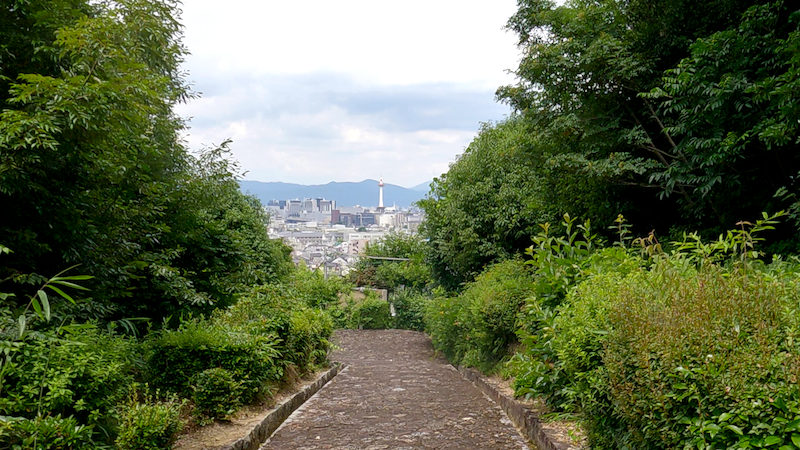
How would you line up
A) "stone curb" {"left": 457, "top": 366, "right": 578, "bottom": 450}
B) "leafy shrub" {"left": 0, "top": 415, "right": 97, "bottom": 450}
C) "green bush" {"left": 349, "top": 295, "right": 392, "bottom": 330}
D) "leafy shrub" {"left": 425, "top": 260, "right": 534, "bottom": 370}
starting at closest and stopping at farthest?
"leafy shrub" {"left": 0, "top": 415, "right": 97, "bottom": 450}
"stone curb" {"left": 457, "top": 366, "right": 578, "bottom": 450}
"leafy shrub" {"left": 425, "top": 260, "right": 534, "bottom": 370}
"green bush" {"left": 349, "top": 295, "right": 392, "bottom": 330}

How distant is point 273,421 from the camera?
521cm

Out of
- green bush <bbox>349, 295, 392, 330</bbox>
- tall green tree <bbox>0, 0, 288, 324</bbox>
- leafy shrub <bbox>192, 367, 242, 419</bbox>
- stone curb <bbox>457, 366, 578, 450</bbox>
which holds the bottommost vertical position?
green bush <bbox>349, 295, 392, 330</bbox>

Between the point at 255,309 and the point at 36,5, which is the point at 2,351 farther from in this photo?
the point at 255,309

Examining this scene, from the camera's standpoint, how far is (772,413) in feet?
6.81

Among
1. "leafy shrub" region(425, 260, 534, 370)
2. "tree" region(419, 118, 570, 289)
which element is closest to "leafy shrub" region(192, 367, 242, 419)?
"leafy shrub" region(425, 260, 534, 370)

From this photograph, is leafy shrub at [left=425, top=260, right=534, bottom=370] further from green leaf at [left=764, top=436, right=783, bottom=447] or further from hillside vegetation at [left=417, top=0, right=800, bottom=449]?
green leaf at [left=764, top=436, right=783, bottom=447]

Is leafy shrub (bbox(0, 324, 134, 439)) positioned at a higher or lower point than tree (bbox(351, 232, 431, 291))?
higher

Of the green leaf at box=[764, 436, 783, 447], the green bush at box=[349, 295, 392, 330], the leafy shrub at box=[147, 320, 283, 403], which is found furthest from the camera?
the green bush at box=[349, 295, 392, 330]

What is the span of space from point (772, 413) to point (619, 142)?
6.40 metres

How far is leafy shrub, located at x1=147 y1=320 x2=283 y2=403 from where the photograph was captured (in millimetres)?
4848

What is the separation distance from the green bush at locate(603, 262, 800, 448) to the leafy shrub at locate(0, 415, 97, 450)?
111 inches

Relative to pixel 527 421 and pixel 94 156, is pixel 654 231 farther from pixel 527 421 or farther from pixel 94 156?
pixel 94 156

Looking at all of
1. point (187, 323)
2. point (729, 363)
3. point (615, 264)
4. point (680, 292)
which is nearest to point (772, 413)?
point (729, 363)

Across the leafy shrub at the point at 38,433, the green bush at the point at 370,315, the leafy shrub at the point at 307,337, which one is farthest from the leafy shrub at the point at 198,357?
the green bush at the point at 370,315
